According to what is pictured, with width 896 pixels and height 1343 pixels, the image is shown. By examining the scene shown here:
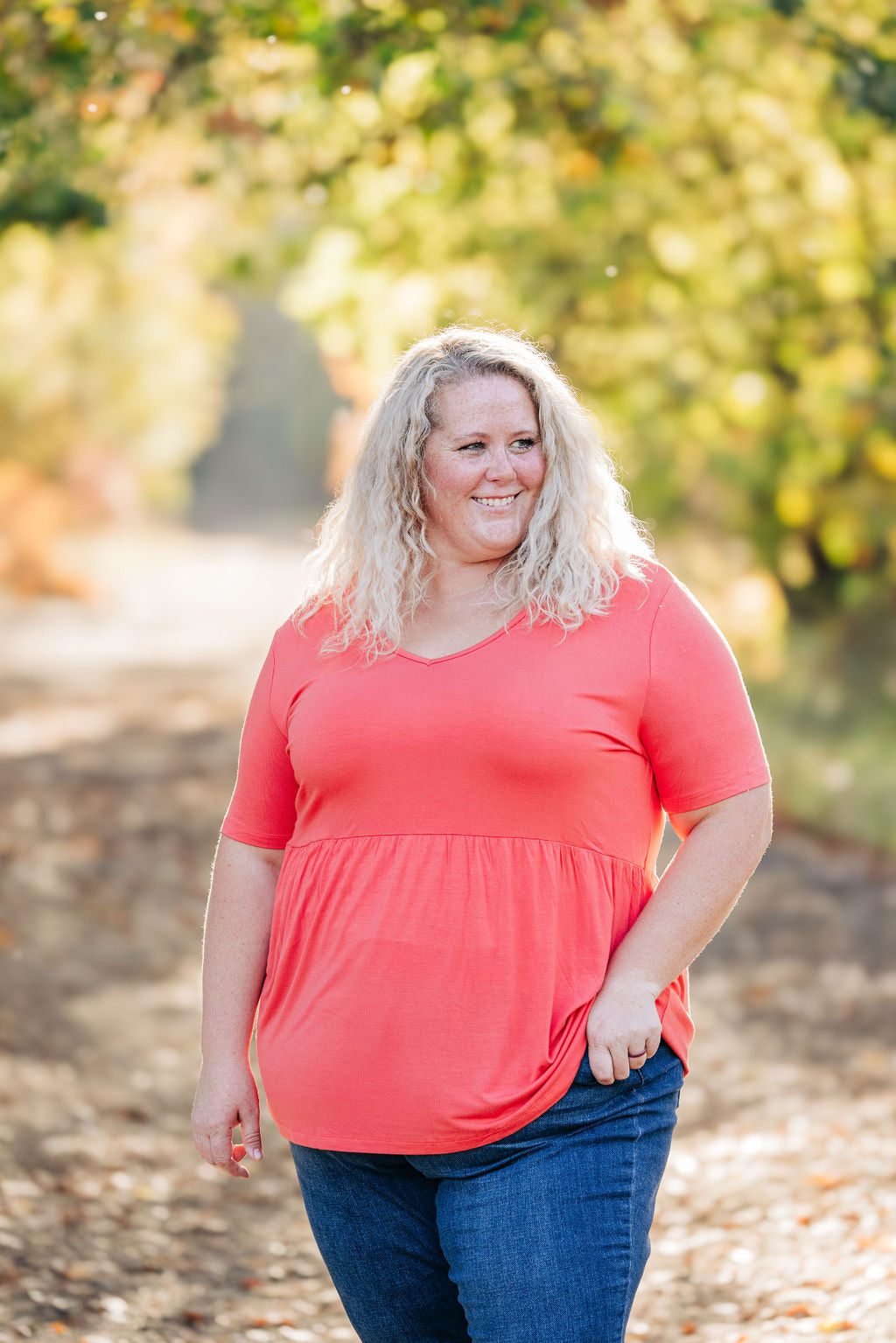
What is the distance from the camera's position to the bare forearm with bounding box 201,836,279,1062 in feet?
8.17

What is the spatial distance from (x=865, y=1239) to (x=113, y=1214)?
240 centimetres

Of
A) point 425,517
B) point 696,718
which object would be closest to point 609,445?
point 425,517

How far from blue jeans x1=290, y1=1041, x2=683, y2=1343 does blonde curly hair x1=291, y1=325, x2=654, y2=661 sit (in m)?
0.77

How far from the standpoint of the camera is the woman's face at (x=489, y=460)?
236 centimetres

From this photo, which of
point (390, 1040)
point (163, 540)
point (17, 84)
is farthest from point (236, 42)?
point (163, 540)

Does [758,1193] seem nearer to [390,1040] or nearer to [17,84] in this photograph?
[390,1040]

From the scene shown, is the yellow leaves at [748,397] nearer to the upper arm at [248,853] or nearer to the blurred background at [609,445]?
the blurred background at [609,445]

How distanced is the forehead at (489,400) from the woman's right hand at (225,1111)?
3.94 feet

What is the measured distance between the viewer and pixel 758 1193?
474 cm

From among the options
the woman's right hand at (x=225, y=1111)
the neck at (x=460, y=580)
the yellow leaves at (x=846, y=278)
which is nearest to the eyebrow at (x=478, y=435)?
the neck at (x=460, y=580)

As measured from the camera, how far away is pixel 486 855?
219 cm

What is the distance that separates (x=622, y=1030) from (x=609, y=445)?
158 centimetres

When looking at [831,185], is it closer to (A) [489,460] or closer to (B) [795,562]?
(B) [795,562]

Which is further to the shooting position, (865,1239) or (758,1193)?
(758,1193)
